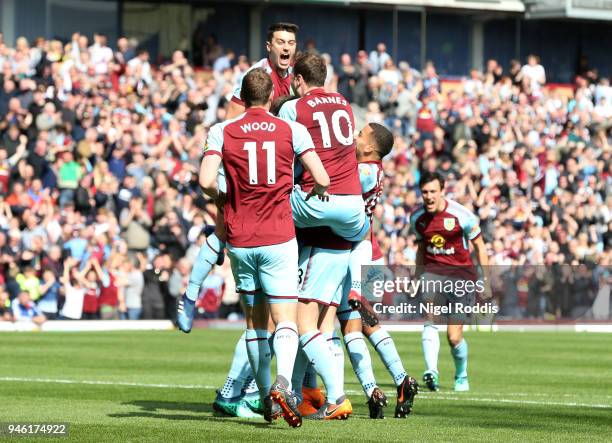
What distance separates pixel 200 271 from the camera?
12.2 m

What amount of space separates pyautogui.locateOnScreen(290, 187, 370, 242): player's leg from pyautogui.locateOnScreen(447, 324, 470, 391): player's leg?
460cm

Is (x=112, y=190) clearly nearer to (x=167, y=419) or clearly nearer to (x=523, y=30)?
(x=167, y=419)

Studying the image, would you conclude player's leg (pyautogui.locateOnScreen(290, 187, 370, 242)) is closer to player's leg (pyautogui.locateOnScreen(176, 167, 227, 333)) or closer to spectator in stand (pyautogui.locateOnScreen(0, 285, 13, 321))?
player's leg (pyautogui.locateOnScreen(176, 167, 227, 333))

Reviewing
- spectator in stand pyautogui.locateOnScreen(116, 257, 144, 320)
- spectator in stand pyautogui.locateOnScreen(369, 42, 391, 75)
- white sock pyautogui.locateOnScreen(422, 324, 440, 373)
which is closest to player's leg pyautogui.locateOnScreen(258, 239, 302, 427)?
white sock pyautogui.locateOnScreen(422, 324, 440, 373)

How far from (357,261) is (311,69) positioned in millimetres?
1695

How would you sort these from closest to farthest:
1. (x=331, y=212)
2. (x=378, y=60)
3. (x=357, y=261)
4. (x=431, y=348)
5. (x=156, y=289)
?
(x=331, y=212) < (x=357, y=261) < (x=431, y=348) < (x=156, y=289) < (x=378, y=60)

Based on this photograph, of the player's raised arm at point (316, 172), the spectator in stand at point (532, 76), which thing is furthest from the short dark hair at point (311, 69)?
the spectator in stand at point (532, 76)

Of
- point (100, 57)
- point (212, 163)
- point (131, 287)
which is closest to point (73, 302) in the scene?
point (131, 287)

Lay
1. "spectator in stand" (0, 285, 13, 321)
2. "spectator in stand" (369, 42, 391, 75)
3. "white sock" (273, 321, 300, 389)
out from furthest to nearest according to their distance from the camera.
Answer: "spectator in stand" (369, 42, 391, 75)
"spectator in stand" (0, 285, 13, 321)
"white sock" (273, 321, 300, 389)

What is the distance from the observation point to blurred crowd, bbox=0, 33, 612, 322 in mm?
28781

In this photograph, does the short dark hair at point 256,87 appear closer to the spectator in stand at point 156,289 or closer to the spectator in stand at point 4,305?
the spectator in stand at point 4,305

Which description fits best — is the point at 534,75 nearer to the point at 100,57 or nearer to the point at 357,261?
the point at 100,57

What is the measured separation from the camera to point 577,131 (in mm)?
40375

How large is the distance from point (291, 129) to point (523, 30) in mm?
38133
